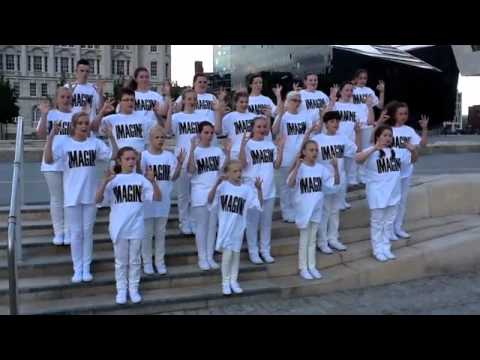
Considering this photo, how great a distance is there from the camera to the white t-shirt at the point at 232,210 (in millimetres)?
5508

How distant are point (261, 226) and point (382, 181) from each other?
1.74 meters

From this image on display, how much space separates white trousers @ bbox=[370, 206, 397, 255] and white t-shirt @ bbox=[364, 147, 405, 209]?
13 centimetres

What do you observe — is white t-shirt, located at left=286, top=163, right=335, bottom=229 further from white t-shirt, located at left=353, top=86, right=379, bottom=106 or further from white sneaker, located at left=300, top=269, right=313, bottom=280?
white t-shirt, located at left=353, top=86, right=379, bottom=106

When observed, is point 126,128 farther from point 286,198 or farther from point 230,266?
point 286,198

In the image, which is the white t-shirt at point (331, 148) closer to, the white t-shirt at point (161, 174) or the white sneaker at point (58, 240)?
the white t-shirt at point (161, 174)

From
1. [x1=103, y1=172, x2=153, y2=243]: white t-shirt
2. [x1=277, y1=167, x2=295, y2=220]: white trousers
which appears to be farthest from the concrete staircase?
[x1=103, y1=172, x2=153, y2=243]: white t-shirt

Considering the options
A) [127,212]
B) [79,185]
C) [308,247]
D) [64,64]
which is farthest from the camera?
[64,64]

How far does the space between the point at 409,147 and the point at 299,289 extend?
8.25ft

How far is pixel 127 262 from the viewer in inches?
207

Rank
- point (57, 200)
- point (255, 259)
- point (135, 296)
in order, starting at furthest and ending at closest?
point (255, 259)
point (57, 200)
point (135, 296)

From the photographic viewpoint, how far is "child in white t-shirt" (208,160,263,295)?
5.52 m

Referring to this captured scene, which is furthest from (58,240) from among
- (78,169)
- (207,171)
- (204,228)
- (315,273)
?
(315,273)

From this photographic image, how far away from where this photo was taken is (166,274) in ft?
19.1

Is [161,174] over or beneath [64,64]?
beneath
